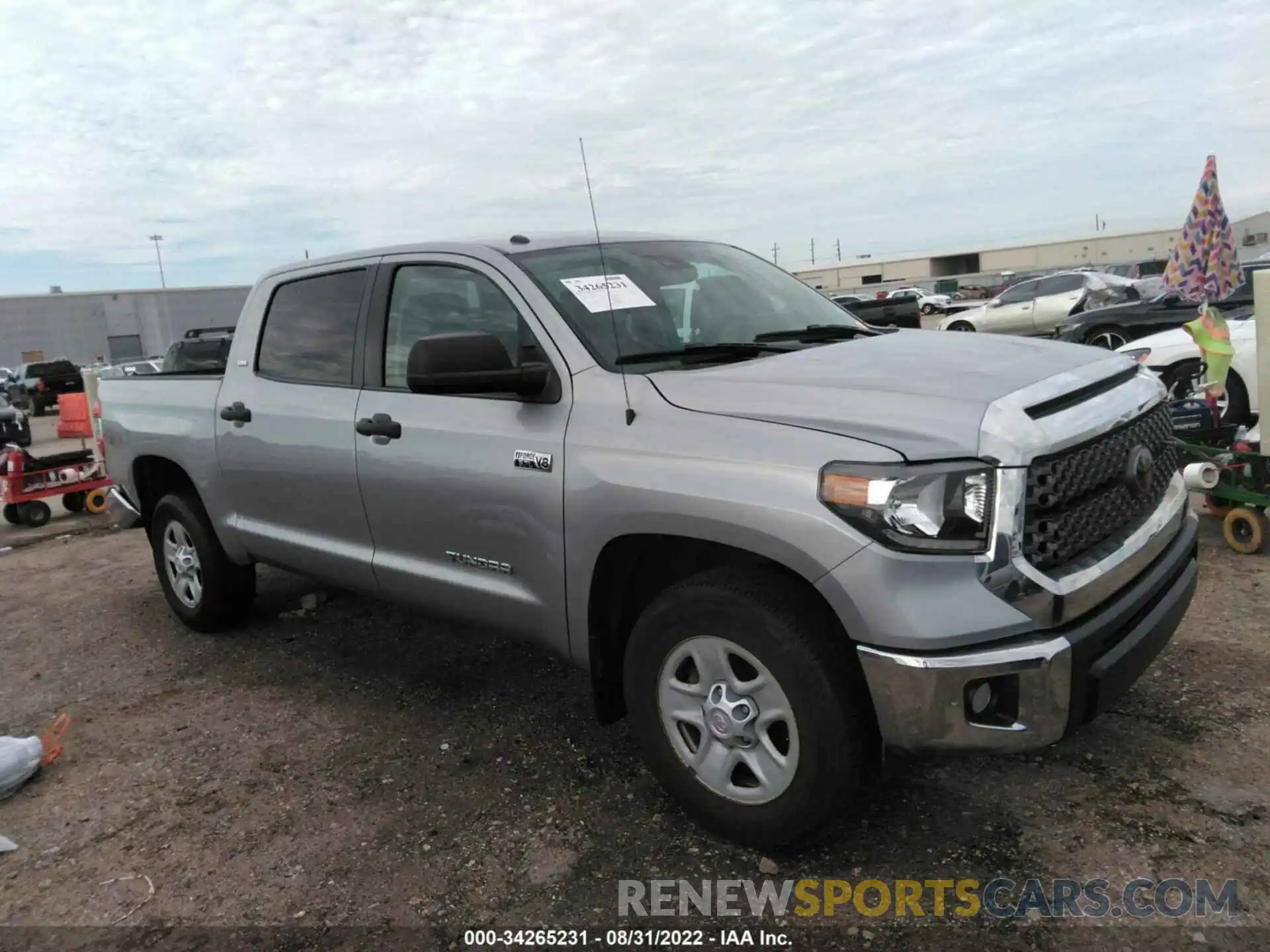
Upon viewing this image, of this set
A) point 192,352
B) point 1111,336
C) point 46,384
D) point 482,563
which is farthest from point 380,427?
point 46,384

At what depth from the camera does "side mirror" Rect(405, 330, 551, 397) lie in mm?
2982

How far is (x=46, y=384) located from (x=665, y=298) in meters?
28.7

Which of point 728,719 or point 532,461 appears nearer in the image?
point 728,719

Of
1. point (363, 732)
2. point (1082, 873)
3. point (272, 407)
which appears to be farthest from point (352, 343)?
point (1082, 873)

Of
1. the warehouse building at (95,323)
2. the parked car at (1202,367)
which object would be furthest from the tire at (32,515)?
the warehouse building at (95,323)

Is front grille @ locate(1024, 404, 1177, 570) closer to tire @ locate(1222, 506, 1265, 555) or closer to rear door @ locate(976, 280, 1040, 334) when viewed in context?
tire @ locate(1222, 506, 1265, 555)

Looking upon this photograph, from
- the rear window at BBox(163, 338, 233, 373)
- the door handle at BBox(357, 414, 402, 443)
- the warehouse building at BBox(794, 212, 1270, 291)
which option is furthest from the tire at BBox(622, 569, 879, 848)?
the warehouse building at BBox(794, 212, 1270, 291)

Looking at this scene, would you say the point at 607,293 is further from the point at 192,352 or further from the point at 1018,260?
the point at 1018,260

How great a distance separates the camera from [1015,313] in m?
19.8

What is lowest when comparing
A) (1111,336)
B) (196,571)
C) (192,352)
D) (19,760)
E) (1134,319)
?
(19,760)

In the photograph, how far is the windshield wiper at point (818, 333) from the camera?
11.3 feet

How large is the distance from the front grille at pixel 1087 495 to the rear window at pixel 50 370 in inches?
1188

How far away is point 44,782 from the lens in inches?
144

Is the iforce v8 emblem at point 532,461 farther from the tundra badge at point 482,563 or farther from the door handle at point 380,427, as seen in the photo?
the door handle at point 380,427
